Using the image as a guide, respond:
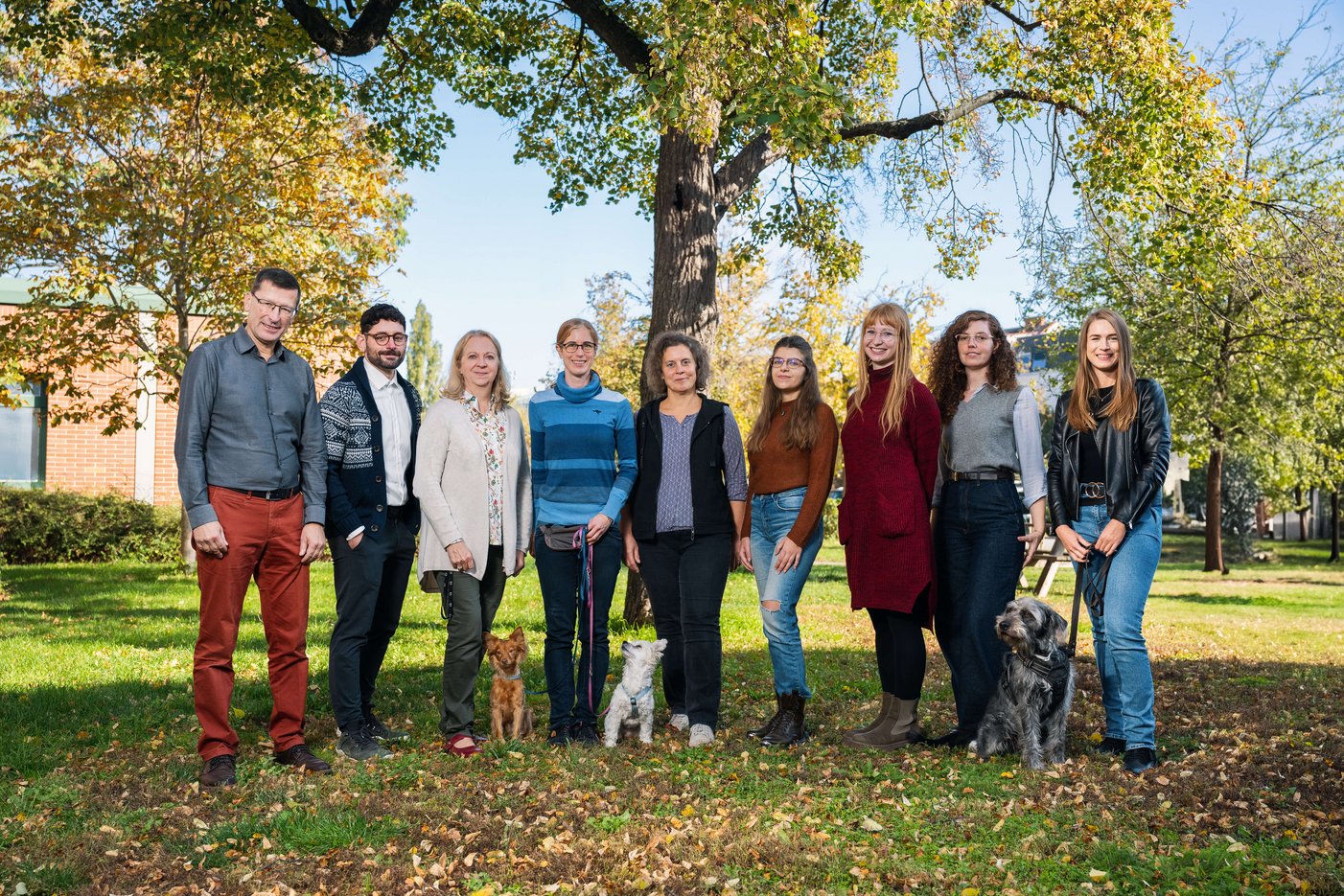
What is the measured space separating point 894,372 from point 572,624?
2226 millimetres

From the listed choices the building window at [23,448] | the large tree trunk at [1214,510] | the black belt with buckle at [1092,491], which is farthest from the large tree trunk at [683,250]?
the building window at [23,448]

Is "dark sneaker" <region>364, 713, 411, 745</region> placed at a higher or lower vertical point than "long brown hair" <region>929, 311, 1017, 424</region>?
lower

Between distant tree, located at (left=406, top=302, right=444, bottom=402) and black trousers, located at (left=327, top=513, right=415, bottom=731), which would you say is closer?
→ black trousers, located at (left=327, top=513, right=415, bottom=731)

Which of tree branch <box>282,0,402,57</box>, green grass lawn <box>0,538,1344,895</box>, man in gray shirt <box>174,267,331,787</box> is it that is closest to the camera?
green grass lawn <box>0,538,1344,895</box>

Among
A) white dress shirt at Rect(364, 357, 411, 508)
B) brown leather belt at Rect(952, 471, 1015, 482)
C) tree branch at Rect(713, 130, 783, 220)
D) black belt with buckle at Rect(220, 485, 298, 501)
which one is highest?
tree branch at Rect(713, 130, 783, 220)

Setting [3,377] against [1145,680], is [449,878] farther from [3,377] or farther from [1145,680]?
[3,377]

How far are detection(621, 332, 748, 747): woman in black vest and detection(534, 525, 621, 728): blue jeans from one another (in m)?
0.25

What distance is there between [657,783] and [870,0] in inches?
316

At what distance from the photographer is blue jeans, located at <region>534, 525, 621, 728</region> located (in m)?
5.44

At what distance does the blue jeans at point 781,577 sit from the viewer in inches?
217

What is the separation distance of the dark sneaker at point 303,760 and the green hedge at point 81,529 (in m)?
14.2

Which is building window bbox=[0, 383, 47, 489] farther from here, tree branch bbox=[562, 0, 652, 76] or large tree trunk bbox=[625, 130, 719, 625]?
large tree trunk bbox=[625, 130, 719, 625]

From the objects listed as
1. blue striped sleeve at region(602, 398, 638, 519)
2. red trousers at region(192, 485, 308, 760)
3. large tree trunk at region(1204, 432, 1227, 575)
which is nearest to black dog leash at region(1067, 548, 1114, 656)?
blue striped sleeve at region(602, 398, 638, 519)

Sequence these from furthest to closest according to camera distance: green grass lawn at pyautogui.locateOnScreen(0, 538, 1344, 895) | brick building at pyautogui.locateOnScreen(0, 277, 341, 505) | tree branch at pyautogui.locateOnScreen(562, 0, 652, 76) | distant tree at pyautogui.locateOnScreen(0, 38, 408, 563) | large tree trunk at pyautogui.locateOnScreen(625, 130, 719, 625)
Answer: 1. brick building at pyautogui.locateOnScreen(0, 277, 341, 505)
2. distant tree at pyautogui.locateOnScreen(0, 38, 408, 563)
3. tree branch at pyautogui.locateOnScreen(562, 0, 652, 76)
4. large tree trunk at pyautogui.locateOnScreen(625, 130, 719, 625)
5. green grass lawn at pyautogui.locateOnScreen(0, 538, 1344, 895)
